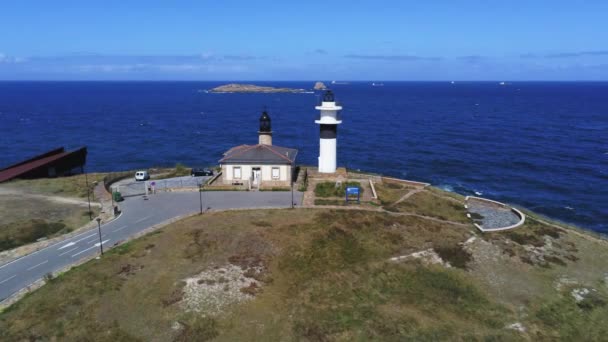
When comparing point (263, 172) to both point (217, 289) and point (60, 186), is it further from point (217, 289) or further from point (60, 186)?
point (60, 186)

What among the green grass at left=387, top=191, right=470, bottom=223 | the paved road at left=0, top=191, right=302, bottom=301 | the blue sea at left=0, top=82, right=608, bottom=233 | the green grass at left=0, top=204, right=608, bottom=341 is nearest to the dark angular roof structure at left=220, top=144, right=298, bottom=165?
the paved road at left=0, top=191, right=302, bottom=301

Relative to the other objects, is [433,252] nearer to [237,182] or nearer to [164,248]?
[164,248]

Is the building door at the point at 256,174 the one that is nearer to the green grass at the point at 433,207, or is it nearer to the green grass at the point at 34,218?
the green grass at the point at 433,207

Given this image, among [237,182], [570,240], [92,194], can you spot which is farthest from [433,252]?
[92,194]

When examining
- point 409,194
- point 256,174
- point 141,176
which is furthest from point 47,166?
point 409,194

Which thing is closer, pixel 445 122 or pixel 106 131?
pixel 106 131

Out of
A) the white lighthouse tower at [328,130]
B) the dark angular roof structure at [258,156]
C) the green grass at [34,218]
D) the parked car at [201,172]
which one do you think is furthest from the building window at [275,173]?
the green grass at [34,218]

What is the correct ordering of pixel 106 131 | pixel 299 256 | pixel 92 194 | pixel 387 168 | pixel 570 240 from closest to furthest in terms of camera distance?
pixel 299 256 < pixel 570 240 < pixel 92 194 < pixel 387 168 < pixel 106 131
